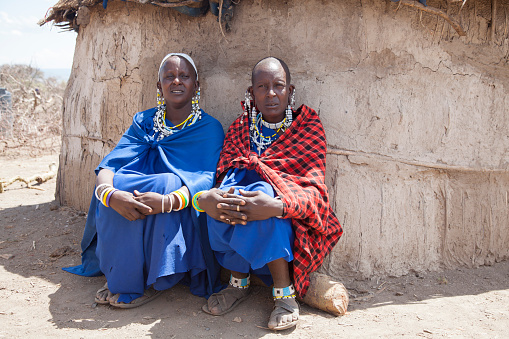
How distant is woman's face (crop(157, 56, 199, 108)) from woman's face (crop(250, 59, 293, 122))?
0.57 metres

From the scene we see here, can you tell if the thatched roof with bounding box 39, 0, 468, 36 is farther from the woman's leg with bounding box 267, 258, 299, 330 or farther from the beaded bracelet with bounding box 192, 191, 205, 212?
the woman's leg with bounding box 267, 258, 299, 330

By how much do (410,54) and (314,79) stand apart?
0.74m

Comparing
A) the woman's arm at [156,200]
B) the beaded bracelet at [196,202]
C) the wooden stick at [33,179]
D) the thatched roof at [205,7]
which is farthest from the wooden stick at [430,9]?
the wooden stick at [33,179]

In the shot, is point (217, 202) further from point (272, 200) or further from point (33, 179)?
point (33, 179)

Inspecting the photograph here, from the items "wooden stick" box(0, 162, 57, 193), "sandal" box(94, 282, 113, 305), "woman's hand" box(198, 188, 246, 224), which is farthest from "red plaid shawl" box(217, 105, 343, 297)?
"wooden stick" box(0, 162, 57, 193)

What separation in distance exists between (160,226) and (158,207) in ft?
0.45

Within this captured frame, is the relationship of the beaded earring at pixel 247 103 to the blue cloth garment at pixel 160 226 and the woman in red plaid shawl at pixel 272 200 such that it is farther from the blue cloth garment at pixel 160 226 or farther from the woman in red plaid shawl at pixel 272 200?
the blue cloth garment at pixel 160 226

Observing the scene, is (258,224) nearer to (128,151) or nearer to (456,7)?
(128,151)

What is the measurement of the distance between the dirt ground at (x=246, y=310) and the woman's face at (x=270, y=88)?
1.33m

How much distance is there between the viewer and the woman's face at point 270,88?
2.99 meters

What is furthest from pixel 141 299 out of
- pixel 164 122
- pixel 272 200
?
pixel 164 122

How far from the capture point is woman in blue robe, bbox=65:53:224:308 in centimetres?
278

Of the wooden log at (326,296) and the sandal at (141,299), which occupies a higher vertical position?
the wooden log at (326,296)

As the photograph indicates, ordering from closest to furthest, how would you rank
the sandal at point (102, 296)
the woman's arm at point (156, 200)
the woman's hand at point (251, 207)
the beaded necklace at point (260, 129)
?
1. the woman's hand at point (251, 207)
2. the woman's arm at point (156, 200)
3. the sandal at point (102, 296)
4. the beaded necklace at point (260, 129)
